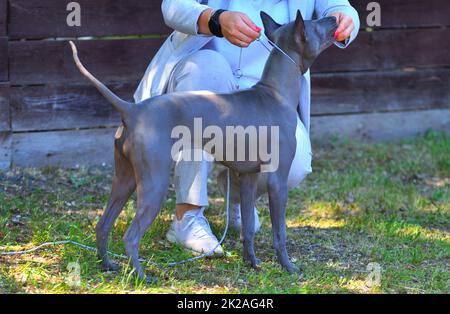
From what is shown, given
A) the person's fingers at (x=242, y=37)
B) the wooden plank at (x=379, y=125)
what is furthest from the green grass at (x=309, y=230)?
the person's fingers at (x=242, y=37)

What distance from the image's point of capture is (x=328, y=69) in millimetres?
6375

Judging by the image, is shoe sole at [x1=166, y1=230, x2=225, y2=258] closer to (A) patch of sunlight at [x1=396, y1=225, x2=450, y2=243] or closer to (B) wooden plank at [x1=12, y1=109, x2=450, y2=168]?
(A) patch of sunlight at [x1=396, y1=225, x2=450, y2=243]

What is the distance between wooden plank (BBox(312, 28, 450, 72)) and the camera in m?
6.36

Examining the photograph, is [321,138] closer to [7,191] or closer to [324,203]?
[324,203]

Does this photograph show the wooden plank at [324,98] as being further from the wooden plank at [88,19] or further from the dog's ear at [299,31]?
the dog's ear at [299,31]

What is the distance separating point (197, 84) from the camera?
4.00 meters

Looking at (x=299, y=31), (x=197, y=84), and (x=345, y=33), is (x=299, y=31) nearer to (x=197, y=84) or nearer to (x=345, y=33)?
(x=345, y=33)

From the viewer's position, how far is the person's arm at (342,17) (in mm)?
3839

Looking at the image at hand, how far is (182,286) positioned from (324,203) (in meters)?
1.92

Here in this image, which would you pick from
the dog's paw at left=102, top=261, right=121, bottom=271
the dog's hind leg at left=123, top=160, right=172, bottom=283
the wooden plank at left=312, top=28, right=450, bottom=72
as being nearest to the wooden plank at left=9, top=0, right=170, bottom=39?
the wooden plank at left=312, top=28, right=450, bottom=72

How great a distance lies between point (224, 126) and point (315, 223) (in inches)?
59.6

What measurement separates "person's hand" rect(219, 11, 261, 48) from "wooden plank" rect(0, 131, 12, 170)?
7.93 feet

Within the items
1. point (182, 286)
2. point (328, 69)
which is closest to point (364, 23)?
point (328, 69)

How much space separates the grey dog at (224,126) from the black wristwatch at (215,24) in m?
0.21
